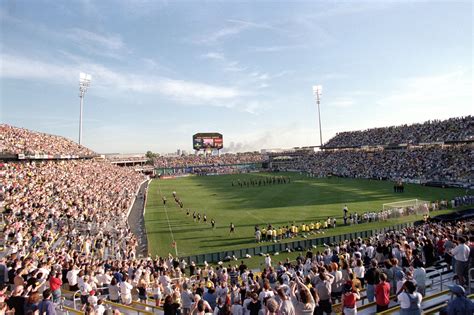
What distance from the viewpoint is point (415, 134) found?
201 ft

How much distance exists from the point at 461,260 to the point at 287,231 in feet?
50.5

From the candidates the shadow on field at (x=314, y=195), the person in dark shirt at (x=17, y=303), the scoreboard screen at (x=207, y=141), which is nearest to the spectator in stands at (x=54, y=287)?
the person in dark shirt at (x=17, y=303)

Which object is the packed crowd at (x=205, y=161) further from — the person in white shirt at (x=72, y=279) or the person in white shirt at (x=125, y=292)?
the person in white shirt at (x=125, y=292)

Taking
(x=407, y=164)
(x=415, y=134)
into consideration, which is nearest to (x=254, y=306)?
(x=407, y=164)

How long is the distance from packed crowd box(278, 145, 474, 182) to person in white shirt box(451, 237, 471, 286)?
3823cm

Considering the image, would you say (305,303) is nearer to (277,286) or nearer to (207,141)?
(277,286)

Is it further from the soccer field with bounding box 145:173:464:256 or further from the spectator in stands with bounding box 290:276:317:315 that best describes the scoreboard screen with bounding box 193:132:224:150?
the spectator in stands with bounding box 290:276:317:315

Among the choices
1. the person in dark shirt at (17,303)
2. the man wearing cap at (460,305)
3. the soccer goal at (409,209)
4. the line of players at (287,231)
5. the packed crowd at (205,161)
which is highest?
the packed crowd at (205,161)

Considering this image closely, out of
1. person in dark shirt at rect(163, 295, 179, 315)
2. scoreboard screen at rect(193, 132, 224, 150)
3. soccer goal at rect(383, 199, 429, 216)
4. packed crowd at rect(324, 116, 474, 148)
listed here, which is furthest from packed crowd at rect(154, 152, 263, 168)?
person in dark shirt at rect(163, 295, 179, 315)

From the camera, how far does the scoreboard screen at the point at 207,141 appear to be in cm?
10294

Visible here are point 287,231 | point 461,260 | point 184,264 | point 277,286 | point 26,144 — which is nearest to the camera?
point 277,286

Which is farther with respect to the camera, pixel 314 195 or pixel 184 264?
pixel 314 195

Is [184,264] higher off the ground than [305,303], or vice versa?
[305,303]

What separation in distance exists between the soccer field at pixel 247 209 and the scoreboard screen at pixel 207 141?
172 ft
